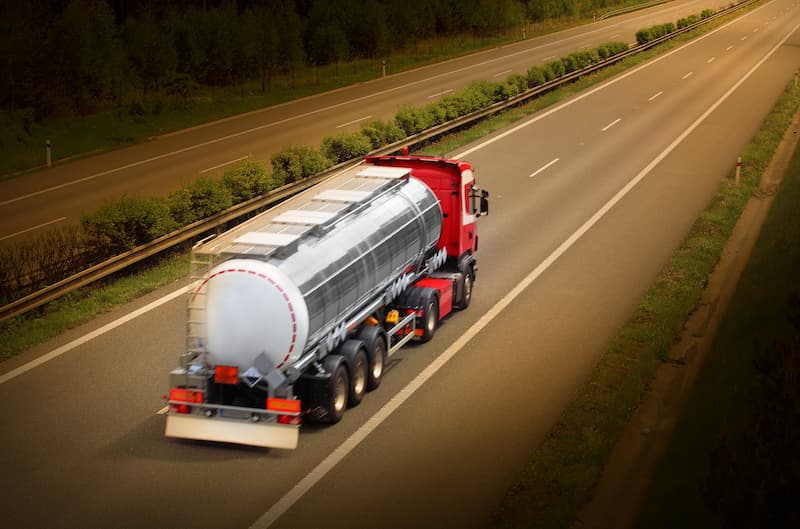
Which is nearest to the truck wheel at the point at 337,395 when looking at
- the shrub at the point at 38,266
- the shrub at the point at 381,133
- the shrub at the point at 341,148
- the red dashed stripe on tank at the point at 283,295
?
the red dashed stripe on tank at the point at 283,295

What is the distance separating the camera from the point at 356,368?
15859mm

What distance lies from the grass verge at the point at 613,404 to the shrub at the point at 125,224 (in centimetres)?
1085

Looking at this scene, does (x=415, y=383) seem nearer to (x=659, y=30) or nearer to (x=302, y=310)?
(x=302, y=310)

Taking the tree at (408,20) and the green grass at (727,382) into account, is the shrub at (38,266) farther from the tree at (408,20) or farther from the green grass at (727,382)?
the tree at (408,20)

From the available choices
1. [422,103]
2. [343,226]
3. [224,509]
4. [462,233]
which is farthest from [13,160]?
[224,509]

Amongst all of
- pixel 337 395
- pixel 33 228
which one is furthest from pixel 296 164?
pixel 337 395

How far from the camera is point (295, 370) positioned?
559 inches

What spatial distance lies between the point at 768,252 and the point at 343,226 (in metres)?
11.4

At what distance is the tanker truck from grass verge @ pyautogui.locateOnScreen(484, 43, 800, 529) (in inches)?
130

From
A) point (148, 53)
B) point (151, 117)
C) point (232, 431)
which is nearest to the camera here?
point (232, 431)

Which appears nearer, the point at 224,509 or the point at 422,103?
the point at 224,509

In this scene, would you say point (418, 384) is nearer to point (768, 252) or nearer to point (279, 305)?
point (279, 305)

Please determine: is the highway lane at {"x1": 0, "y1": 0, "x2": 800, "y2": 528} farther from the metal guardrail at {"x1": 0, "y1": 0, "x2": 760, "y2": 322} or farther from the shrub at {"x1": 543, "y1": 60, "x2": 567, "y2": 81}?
the shrub at {"x1": 543, "y1": 60, "x2": 567, "y2": 81}

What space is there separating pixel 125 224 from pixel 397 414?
960cm
